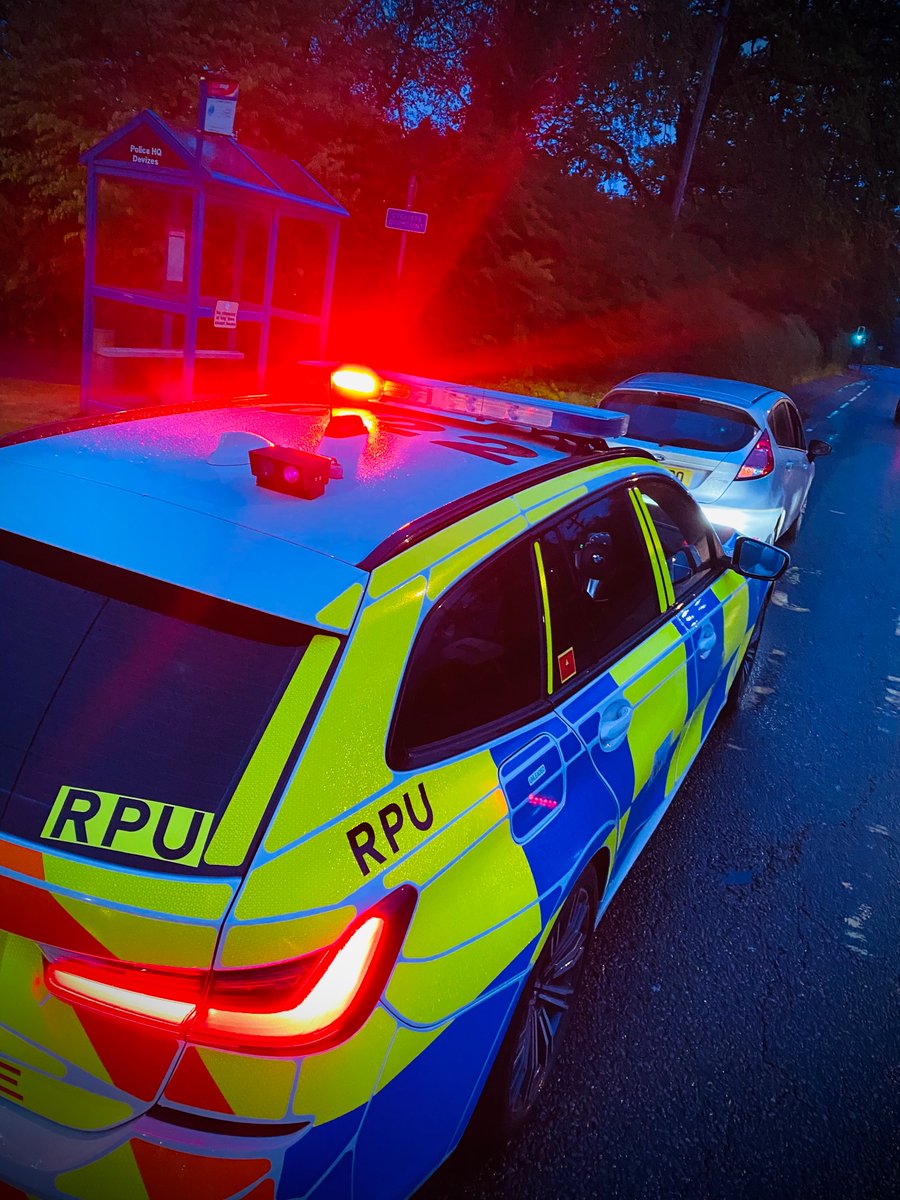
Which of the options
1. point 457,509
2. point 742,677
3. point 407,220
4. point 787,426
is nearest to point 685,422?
point 787,426

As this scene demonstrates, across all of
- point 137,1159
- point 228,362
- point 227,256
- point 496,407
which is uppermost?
point 496,407

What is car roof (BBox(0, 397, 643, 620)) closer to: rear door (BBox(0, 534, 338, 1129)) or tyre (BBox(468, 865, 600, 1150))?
rear door (BBox(0, 534, 338, 1129))

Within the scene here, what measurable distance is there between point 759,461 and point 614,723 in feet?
19.7

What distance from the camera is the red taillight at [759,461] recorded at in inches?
320

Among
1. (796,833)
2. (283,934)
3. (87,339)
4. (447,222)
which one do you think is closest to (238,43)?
(447,222)

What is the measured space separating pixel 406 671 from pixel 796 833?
313 centimetres

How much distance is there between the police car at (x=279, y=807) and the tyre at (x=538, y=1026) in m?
0.02

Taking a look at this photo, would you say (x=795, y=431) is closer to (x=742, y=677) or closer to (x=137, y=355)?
(x=742, y=677)

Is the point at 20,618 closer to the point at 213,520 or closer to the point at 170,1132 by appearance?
the point at 213,520

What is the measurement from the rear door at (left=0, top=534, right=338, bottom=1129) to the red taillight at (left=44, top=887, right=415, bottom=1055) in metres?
0.03

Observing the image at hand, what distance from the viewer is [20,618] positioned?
2.00 m

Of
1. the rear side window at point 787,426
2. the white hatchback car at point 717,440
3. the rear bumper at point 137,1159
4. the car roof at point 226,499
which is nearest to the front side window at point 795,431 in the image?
the rear side window at point 787,426

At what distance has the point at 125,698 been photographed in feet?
6.09

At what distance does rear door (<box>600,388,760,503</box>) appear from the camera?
8141mm
